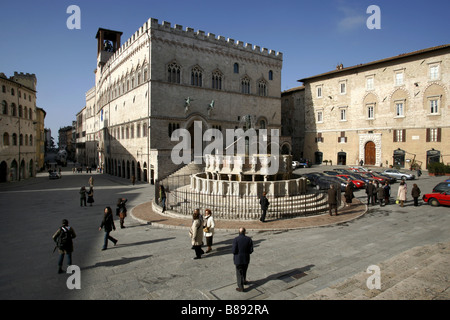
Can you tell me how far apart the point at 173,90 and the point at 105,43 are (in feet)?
99.6

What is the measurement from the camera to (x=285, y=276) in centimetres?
725

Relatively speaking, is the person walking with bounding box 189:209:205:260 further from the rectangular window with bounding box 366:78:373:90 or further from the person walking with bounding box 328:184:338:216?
the rectangular window with bounding box 366:78:373:90

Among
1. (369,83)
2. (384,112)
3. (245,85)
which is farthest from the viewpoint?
(245,85)

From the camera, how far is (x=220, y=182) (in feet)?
52.0

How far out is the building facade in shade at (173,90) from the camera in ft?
102

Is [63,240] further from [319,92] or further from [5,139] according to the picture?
[319,92]

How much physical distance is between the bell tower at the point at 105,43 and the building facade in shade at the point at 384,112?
120ft

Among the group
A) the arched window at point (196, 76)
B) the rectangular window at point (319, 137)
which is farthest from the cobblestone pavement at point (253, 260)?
the rectangular window at point (319, 137)

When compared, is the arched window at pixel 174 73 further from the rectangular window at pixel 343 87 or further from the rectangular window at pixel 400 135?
the rectangular window at pixel 400 135

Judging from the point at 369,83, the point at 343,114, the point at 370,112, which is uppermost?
the point at 369,83

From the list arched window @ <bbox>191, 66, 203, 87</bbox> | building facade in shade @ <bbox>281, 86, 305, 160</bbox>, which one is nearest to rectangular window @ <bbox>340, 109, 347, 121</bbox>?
building facade in shade @ <bbox>281, 86, 305, 160</bbox>

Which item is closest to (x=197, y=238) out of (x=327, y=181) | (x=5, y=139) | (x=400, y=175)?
(x=327, y=181)

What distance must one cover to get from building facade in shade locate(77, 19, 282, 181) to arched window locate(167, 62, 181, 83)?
0.09 metres
